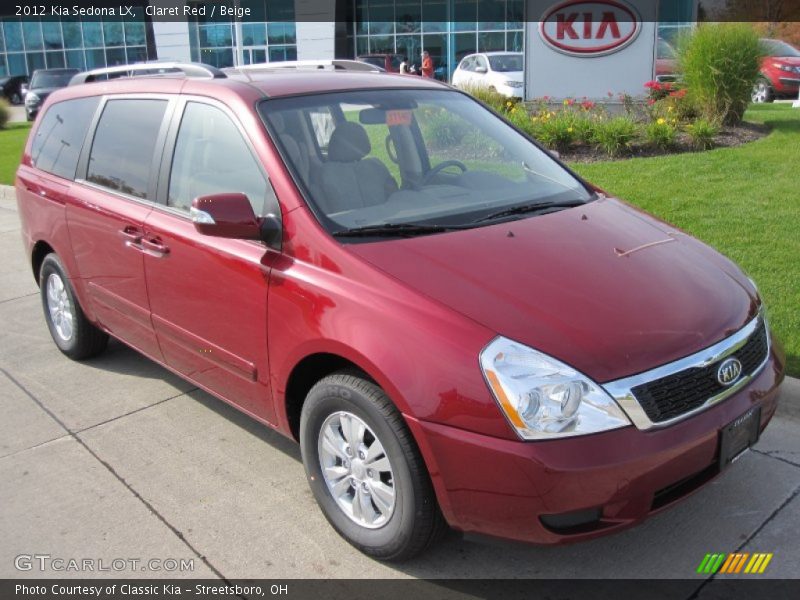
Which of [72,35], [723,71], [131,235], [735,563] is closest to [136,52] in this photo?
[72,35]

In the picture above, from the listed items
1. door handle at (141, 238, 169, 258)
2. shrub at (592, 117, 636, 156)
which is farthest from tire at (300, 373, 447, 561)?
shrub at (592, 117, 636, 156)

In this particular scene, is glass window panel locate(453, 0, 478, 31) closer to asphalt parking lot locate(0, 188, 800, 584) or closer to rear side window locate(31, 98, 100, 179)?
rear side window locate(31, 98, 100, 179)

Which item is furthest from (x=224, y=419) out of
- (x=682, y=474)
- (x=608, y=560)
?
(x=682, y=474)

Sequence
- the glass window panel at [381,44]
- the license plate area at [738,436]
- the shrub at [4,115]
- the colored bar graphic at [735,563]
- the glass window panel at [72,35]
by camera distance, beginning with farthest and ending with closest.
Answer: the glass window panel at [72,35], the glass window panel at [381,44], the shrub at [4,115], the colored bar graphic at [735,563], the license plate area at [738,436]

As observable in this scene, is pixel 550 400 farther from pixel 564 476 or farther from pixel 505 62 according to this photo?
pixel 505 62

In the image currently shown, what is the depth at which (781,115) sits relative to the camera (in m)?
12.6

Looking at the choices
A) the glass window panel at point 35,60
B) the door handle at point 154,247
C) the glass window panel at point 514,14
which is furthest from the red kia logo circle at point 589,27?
the glass window panel at point 35,60

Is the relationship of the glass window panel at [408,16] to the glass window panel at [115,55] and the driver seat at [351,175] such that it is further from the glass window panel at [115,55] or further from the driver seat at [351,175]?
the driver seat at [351,175]

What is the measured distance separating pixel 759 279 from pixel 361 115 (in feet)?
10.5

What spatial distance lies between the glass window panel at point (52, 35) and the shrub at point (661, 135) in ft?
142

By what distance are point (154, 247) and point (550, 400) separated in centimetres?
226

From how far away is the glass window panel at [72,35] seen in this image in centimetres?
4447

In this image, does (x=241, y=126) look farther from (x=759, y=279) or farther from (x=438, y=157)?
(x=759, y=279)

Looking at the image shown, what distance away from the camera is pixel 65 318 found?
5266 millimetres
